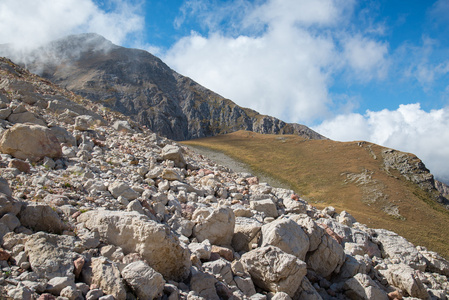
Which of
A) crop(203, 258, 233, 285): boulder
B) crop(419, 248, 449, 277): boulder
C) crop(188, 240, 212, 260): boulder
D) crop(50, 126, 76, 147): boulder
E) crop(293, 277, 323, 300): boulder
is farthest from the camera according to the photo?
crop(419, 248, 449, 277): boulder

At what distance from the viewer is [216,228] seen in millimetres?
11320

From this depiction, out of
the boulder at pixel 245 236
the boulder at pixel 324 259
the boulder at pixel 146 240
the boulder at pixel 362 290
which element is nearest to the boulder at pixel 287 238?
the boulder at pixel 245 236

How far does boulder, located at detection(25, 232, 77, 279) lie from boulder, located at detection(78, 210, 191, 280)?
49.6 inches

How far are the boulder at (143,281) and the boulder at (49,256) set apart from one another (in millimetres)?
1256

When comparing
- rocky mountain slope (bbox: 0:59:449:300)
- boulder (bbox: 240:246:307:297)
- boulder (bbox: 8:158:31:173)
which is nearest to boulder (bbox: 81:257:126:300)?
rocky mountain slope (bbox: 0:59:449:300)

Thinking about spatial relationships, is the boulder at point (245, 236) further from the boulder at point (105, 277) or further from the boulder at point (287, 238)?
the boulder at point (105, 277)

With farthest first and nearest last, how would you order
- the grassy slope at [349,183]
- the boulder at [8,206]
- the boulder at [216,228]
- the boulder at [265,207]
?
the grassy slope at [349,183] < the boulder at [265,207] < the boulder at [216,228] < the boulder at [8,206]

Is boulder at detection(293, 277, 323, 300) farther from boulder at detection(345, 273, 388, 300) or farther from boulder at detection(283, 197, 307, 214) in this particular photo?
boulder at detection(283, 197, 307, 214)

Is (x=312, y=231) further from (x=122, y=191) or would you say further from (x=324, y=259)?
(x=122, y=191)

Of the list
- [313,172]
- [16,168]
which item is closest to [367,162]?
[313,172]

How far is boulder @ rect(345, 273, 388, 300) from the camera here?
1179cm

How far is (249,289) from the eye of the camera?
9.31 m

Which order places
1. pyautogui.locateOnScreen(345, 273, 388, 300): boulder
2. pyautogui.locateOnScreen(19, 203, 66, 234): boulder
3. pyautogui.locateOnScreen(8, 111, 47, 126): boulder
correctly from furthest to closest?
pyautogui.locateOnScreen(8, 111, 47, 126): boulder → pyautogui.locateOnScreen(345, 273, 388, 300): boulder → pyautogui.locateOnScreen(19, 203, 66, 234): boulder

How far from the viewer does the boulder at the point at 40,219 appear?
24.0 feet
